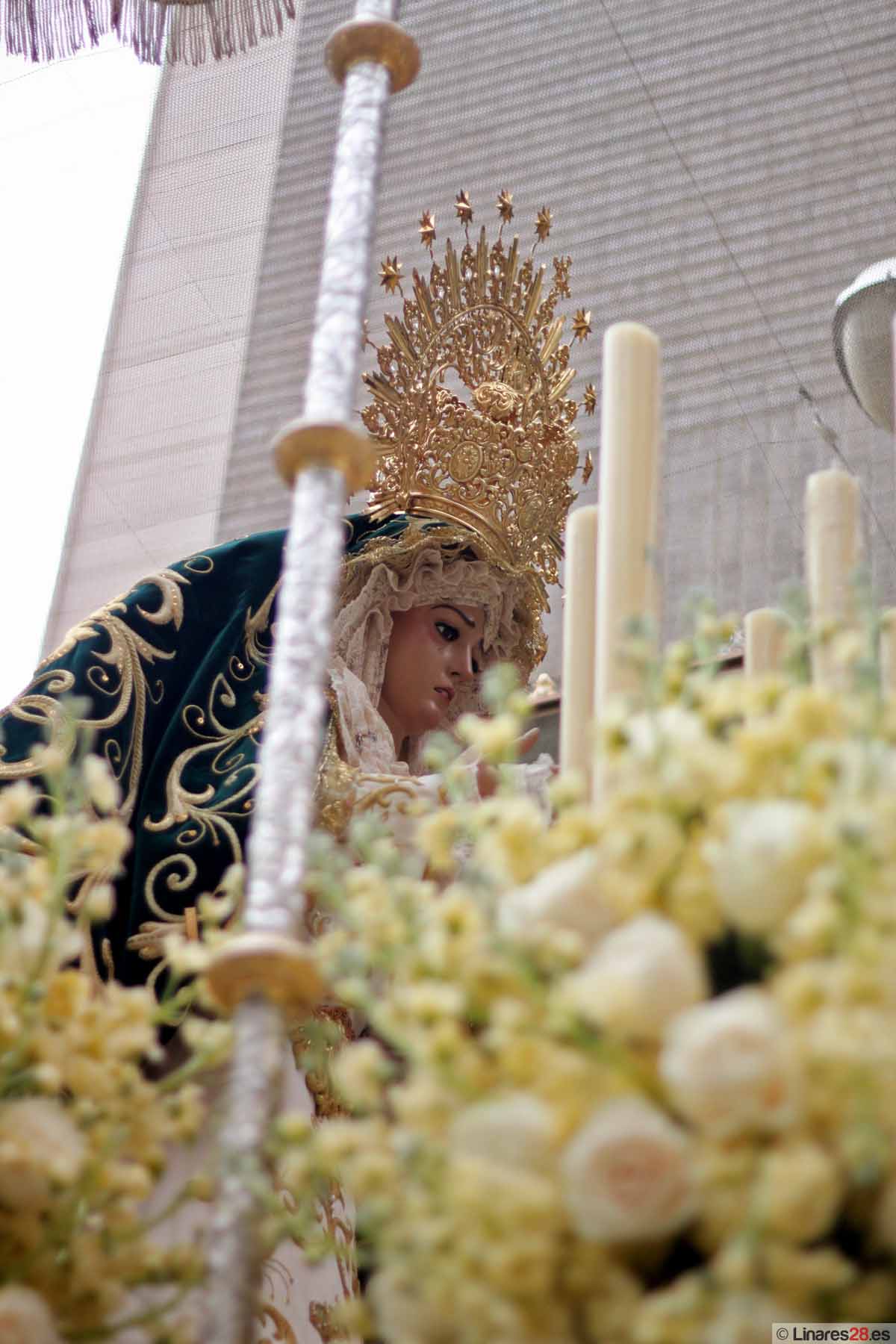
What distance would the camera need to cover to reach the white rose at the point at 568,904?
82 centimetres

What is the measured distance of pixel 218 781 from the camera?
190cm

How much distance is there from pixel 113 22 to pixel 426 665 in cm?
85

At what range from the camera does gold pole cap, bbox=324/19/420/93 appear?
1326 millimetres

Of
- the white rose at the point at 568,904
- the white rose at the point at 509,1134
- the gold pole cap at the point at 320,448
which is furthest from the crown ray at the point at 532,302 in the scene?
the white rose at the point at 509,1134

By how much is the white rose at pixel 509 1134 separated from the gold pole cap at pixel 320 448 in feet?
1.52

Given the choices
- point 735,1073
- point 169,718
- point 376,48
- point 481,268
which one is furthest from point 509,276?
point 735,1073

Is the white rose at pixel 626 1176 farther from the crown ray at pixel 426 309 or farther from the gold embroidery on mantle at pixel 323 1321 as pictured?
the crown ray at pixel 426 309

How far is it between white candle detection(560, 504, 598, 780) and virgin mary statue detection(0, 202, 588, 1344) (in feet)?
2.31

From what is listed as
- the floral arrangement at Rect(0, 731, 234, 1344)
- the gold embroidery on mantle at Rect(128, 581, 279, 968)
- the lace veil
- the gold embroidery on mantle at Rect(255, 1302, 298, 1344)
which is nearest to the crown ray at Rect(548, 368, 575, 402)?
the lace veil

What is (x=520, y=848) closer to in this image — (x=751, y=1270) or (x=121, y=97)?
(x=751, y=1270)

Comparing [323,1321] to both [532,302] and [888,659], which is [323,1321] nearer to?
[888,659]

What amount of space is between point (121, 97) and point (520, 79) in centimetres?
77

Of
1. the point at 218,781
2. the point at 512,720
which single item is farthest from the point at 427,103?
the point at 512,720

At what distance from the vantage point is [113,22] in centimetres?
192
